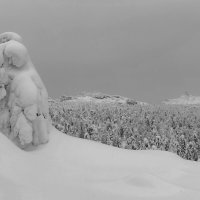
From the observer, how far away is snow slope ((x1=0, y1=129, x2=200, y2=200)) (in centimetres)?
1335

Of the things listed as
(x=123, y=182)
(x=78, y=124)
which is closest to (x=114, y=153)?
(x=123, y=182)

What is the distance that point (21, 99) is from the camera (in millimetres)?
16984

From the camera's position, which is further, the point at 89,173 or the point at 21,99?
the point at 21,99

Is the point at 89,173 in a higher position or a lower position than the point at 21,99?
lower

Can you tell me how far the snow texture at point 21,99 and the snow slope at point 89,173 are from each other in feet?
2.56

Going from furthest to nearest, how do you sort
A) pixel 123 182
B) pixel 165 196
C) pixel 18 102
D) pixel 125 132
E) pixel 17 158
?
1. pixel 125 132
2. pixel 18 102
3. pixel 17 158
4. pixel 123 182
5. pixel 165 196

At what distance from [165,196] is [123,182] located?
1.67 m

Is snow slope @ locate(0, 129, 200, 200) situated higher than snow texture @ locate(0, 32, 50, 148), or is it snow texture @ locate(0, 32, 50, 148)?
snow texture @ locate(0, 32, 50, 148)

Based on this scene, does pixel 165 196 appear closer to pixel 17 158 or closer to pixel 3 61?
pixel 17 158

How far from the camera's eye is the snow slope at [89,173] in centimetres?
1335

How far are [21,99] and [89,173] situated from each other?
4.21m

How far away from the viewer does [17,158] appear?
604 inches

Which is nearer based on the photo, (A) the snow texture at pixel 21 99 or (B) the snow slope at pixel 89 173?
(B) the snow slope at pixel 89 173

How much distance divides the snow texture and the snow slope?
779mm
